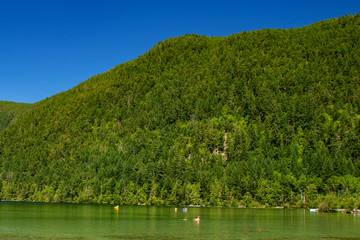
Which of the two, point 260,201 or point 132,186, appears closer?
point 260,201

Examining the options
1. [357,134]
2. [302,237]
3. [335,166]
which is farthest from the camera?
[357,134]

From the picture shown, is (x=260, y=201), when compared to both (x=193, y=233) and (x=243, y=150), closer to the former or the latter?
(x=243, y=150)

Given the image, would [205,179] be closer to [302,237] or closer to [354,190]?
[354,190]

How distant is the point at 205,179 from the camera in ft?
574

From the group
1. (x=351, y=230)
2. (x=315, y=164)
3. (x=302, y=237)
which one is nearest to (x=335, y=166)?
(x=315, y=164)

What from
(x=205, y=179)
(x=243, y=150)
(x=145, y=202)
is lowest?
(x=145, y=202)

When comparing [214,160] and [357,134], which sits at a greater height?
[357,134]

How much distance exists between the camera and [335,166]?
168625 millimetres

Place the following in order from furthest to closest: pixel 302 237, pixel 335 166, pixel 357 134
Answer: pixel 357 134 → pixel 335 166 → pixel 302 237

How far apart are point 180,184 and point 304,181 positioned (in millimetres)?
53556

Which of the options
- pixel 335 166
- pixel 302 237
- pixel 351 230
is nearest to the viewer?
pixel 302 237

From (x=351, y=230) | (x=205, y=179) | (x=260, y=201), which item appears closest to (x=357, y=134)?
(x=260, y=201)

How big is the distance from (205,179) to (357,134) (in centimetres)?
8059

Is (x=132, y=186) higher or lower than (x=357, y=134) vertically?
lower
